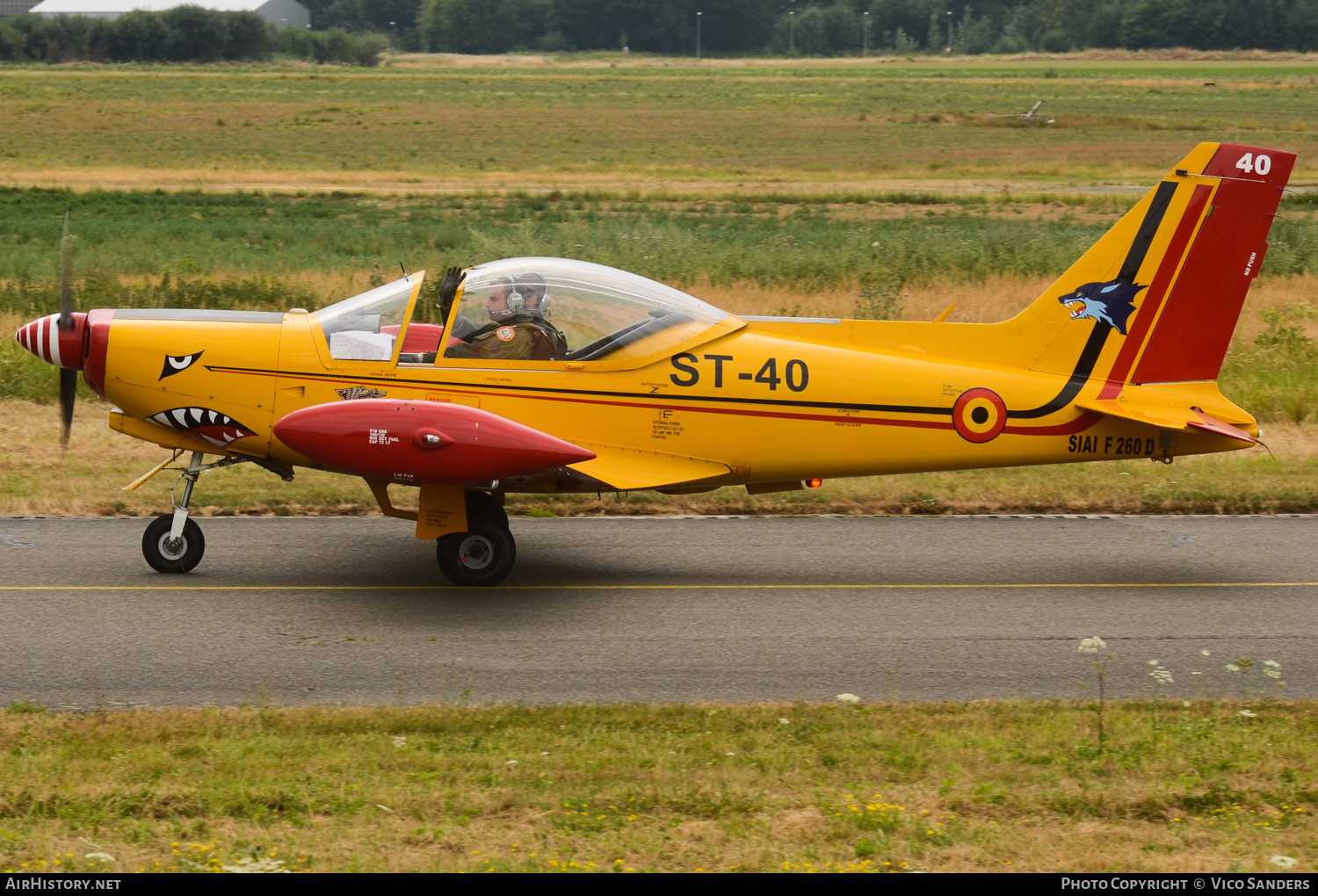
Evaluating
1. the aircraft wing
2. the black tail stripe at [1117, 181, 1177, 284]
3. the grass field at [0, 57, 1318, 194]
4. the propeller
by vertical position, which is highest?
the grass field at [0, 57, 1318, 194]

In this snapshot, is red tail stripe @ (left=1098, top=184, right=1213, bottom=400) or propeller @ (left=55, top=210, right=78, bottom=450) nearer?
propeller @ (left=55, top=210, right=78, bottom=450)

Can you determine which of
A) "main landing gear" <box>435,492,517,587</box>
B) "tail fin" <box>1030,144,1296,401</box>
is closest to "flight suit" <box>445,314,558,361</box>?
"main landing gear" <box>435,492,517,587</box>

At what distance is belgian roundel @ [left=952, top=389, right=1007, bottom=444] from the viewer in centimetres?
938

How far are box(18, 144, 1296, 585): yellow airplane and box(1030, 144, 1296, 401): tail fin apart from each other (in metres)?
0.01

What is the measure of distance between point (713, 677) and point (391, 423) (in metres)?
2.56

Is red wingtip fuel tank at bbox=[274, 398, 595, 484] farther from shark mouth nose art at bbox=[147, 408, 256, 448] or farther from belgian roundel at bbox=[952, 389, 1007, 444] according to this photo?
belgian roundel at bbox=[952, 389, 1007, 444]

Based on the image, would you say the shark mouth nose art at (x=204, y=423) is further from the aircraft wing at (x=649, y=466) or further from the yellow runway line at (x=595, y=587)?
the aircraft wing at (x=649, y=466)

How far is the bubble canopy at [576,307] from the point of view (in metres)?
9.15

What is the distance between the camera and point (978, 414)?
370 inches

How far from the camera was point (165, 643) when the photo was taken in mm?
8062

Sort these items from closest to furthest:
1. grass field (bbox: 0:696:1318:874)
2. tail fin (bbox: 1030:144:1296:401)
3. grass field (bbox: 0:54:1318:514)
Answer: grass field (bbox: 0:696:1318:874) → tail fin (bbox: 1030:144:1296:401) → grass field (bbox: 0:54:1318:514)

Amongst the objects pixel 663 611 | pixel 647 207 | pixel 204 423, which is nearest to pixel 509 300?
pixel 204 423

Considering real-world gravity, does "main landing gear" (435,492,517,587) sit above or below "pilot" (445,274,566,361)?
below
